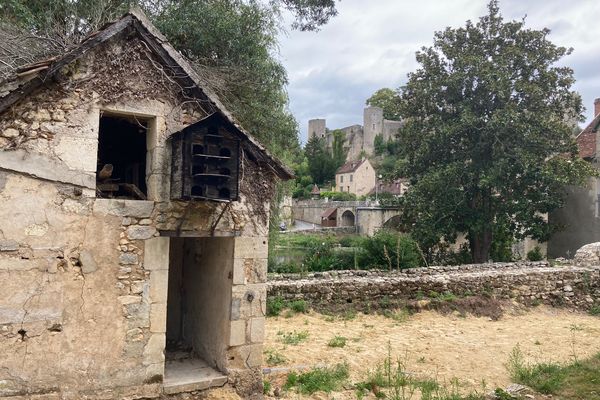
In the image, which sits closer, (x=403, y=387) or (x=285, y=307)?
(x=403, y=387)

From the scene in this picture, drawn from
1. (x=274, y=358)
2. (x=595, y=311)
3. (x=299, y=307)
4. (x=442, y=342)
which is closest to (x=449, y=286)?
(x=442, y=342)

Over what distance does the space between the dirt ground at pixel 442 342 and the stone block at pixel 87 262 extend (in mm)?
3210

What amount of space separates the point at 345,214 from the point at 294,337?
36.5 meters

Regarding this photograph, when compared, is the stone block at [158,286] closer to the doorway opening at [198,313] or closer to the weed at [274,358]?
the doorway opening at [198,313]

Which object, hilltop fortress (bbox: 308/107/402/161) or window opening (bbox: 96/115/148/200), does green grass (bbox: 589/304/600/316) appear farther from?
hilltop fortress (bbox: 308/107/402/161)

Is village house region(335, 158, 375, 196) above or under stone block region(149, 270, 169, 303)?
above

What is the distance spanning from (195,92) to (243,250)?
212cm

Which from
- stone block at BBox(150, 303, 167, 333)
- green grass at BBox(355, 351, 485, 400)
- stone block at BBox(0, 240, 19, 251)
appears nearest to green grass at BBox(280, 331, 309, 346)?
green grass at BBox(355, 351, 485, 400)

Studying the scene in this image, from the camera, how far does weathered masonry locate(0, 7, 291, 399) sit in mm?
4867

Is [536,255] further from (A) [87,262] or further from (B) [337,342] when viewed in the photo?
(A) [87,262]

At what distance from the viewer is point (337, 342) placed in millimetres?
9133

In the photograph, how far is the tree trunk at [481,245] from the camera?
20.0m

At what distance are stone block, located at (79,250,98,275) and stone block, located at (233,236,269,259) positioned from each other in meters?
1.72

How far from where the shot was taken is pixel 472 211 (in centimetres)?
1942
